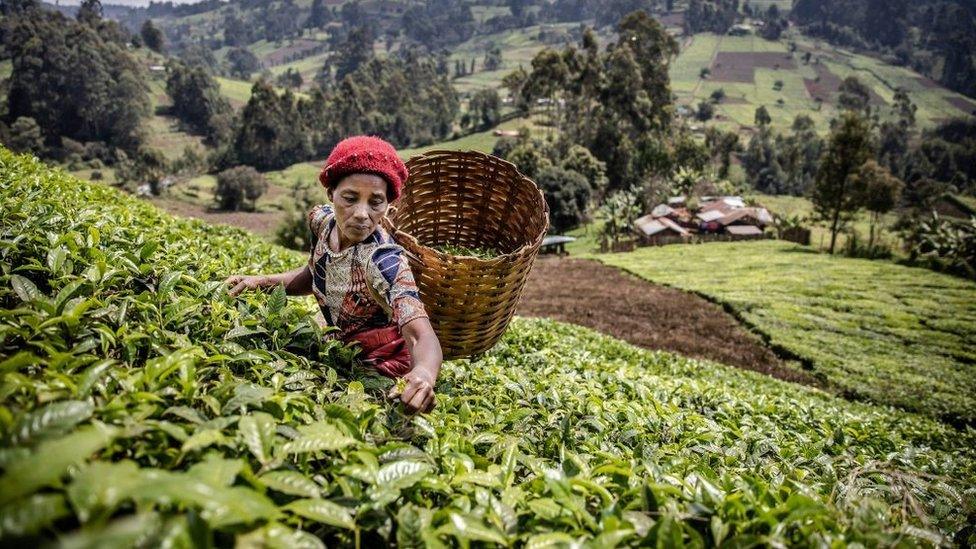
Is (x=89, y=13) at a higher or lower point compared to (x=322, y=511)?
higher

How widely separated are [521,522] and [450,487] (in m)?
0.23

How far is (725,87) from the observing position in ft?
427

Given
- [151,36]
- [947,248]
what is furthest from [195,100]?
[947,248]

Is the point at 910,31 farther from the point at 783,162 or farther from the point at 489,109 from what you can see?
the point at 489,109

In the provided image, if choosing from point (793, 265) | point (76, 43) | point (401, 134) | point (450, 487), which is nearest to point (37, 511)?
point (450, 487)

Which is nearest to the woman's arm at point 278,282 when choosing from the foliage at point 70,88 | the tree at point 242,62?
the foliage at point 70,88

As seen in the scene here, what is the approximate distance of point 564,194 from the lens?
45.1 metres

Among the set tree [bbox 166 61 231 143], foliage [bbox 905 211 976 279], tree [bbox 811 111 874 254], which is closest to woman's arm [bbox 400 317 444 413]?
foliage [bbox 905 211 976 279]

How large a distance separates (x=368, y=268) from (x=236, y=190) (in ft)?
226

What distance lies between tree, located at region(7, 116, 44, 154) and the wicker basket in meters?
84.2

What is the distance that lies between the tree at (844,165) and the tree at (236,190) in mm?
60041

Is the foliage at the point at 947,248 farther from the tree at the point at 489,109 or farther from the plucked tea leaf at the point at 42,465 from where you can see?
the tree at the point at 489,109

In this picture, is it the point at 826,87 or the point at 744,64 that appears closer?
the point at 826,87

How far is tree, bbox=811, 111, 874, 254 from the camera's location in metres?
30.8
